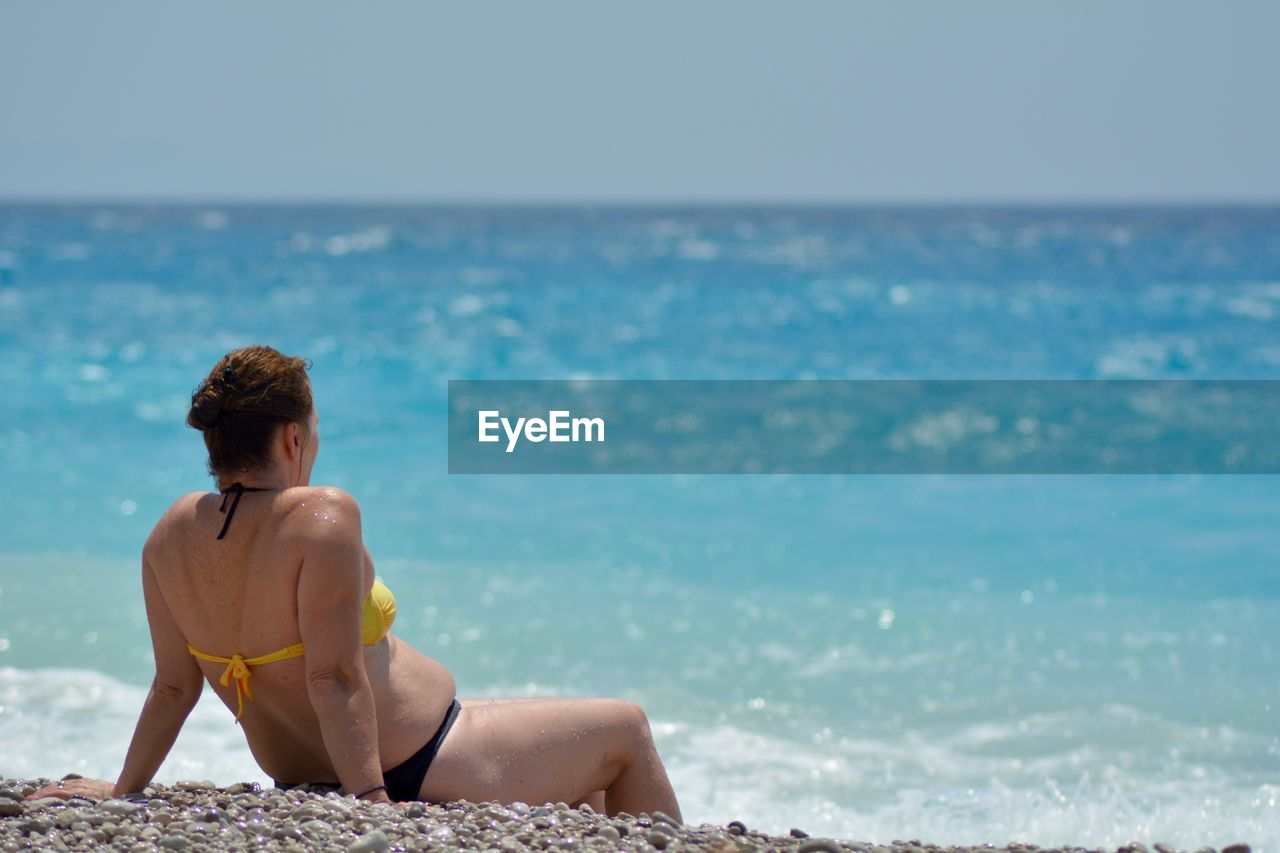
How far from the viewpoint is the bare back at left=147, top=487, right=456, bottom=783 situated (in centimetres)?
276

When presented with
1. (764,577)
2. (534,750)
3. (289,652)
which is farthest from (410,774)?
(764,577)

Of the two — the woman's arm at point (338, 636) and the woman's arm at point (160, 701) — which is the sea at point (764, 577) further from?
the woman's arm at point (338, 636)

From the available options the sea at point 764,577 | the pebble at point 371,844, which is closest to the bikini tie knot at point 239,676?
the pebble at point 371,844

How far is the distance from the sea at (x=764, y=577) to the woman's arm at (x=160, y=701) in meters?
1.73

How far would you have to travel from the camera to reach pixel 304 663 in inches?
111

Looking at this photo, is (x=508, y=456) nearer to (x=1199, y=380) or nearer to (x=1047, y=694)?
(x=1047, y=694)

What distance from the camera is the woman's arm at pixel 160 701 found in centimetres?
293

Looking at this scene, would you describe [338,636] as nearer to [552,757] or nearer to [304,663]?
[304,663]

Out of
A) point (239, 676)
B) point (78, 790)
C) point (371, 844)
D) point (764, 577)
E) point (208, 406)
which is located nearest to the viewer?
point (371, 844)

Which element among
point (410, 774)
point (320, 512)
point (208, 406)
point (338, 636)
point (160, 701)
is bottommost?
point (410, 774)

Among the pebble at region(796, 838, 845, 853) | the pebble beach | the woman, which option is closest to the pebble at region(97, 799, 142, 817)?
the pebble beach

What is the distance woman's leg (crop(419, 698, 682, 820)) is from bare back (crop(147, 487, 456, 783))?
100 millimetres

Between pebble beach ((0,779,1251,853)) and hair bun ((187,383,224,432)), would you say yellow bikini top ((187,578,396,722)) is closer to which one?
pebble beach ((0,779,1251,853))

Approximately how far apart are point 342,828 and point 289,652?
0.39 metres
